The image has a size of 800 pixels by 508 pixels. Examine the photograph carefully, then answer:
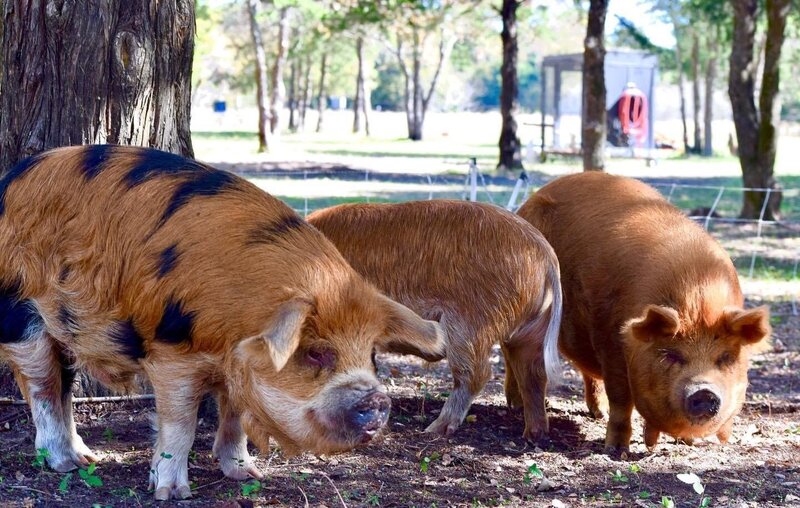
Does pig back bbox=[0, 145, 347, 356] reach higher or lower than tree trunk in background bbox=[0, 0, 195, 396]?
lower

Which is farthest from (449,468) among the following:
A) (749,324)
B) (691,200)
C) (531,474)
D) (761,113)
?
(691,200)

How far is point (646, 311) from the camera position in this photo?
556cm

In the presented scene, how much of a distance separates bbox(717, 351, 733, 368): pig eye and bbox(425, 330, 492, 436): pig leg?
1.33m

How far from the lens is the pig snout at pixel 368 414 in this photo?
164 inches

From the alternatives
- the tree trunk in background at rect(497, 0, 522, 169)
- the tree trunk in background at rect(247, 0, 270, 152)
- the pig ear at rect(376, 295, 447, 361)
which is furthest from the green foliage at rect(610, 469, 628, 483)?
the tree trunk in background at rect(247, 0, 270, 152)

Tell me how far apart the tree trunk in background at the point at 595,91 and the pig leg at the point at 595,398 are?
27.4 feet

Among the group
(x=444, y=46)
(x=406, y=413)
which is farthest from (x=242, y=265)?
(x=444, y=46)

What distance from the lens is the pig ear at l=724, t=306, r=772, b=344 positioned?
5.31m

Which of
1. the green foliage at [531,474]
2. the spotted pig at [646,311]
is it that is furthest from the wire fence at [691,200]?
the green foliage at [531,474]

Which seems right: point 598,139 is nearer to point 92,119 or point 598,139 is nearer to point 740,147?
point 740,147

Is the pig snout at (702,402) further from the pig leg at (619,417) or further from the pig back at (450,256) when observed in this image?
the pig back at (450,256)

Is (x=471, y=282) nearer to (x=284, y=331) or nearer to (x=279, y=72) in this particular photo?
(x=284, y=331)

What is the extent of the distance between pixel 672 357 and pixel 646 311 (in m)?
0.31

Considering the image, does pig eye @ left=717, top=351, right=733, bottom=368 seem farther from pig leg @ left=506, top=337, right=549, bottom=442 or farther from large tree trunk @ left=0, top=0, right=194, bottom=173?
large tree trunk @ left=0, top=0, right=194, bottom=173
